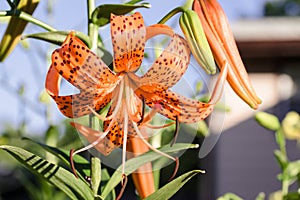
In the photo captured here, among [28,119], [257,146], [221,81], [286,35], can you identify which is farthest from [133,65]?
[257,146]

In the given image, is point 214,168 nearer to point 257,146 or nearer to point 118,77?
point 257,146

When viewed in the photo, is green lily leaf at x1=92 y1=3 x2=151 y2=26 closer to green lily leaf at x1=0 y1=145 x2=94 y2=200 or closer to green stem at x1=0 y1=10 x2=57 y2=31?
green stem at x1=0 y1=10 x2=57 y2=31

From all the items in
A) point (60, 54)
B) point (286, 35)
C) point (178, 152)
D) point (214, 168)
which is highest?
point (60, 54)

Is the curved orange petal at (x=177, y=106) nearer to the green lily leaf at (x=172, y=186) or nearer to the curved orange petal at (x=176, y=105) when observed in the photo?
the curved orange petal at (x=176, y=105)

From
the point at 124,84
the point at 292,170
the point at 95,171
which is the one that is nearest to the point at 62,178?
the point at 95,171

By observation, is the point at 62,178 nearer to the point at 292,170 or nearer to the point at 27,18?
the point at 27,18

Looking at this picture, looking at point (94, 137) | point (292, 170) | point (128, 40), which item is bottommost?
point (292, 170)
